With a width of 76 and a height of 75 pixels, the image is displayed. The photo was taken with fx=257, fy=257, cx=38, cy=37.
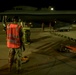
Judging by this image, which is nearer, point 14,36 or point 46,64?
point 14,36

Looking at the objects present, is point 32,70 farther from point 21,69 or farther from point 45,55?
point 45,55

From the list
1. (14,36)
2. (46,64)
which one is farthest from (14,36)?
(46,64)

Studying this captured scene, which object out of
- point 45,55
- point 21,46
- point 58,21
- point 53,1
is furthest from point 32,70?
point 53,1

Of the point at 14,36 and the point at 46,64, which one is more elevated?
the point at 14,36

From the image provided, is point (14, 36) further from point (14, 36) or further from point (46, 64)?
point (46, 64)

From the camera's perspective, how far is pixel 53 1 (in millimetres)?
40594

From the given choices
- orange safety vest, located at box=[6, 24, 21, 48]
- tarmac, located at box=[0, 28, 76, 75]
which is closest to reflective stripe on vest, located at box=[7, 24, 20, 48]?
orange safety vest, located at box=[6, 24, 21, 48]

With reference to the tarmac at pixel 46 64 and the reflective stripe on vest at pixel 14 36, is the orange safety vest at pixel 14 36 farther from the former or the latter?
the tarmac at pixel 46 64

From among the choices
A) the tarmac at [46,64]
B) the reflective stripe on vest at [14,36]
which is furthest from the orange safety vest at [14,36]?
the tarmac at [46,64]

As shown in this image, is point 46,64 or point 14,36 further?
point 46,64

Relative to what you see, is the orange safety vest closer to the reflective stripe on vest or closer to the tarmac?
the reflective stripe on vest

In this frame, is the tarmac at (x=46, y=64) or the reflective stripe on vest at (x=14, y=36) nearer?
the reflective stripe on vest at (x=14, y=36)

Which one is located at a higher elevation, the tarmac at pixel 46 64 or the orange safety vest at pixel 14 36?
the orange safety vest at pixel 14 36

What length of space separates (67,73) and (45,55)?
3.53 meters
